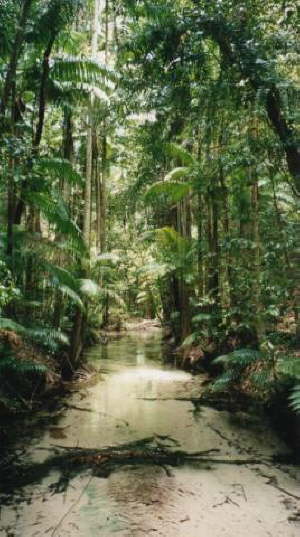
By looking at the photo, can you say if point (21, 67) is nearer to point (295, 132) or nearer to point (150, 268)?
point (295, 132)

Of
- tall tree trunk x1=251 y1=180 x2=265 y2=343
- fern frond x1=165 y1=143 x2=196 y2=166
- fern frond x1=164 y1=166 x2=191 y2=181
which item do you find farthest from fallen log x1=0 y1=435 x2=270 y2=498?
fern frond x1=165 y1=143 x2=196 y2=166

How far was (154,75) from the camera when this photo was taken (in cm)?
565

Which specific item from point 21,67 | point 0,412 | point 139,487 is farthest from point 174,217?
point 139,487

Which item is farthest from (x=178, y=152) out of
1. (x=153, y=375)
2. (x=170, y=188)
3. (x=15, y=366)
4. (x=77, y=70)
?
(x=15, y=366)

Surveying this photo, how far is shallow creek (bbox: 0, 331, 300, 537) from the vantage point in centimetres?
338

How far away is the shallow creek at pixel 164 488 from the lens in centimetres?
338

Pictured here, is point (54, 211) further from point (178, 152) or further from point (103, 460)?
point (178, 152)

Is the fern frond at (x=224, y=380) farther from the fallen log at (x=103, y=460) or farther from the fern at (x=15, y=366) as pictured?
the fern at (x=15, y=366)

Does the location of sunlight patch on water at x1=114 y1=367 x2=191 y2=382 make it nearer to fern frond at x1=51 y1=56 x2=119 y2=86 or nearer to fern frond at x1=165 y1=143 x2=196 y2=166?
fern frond at x1=165 y1=143 x2=196 y2=166

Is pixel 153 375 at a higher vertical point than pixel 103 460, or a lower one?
higher

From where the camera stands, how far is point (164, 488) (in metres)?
4.04

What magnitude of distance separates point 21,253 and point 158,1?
4.40 meters

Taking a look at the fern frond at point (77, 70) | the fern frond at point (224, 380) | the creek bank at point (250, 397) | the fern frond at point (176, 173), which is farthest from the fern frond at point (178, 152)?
the fern frond at point (224, 380)

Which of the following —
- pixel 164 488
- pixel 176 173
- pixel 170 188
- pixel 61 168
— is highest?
pixel 176 173
